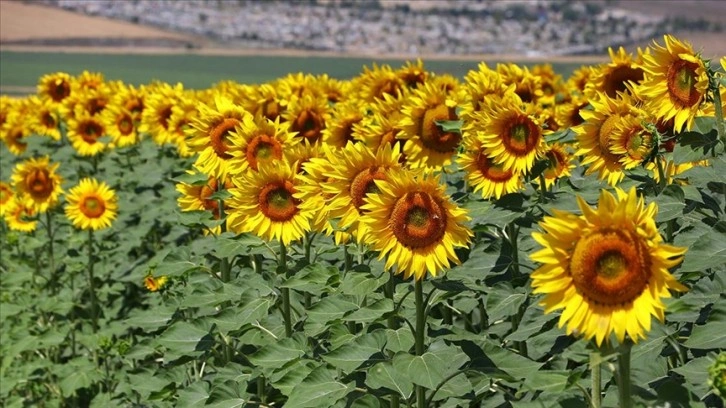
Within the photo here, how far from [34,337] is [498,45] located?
92.5 m

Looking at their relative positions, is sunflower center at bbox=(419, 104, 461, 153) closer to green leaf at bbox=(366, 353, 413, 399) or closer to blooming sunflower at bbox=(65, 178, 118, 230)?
green leaf at bbox=(366, 353, 413, 399)

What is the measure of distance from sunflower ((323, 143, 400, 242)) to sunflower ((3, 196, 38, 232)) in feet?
15.4

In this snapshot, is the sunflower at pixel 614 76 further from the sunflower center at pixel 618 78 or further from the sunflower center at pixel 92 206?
the sunflower center at pixel 92 206

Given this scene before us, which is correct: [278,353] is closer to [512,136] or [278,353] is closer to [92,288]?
[512,136]

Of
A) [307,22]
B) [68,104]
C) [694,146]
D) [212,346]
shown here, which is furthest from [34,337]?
[307,22]

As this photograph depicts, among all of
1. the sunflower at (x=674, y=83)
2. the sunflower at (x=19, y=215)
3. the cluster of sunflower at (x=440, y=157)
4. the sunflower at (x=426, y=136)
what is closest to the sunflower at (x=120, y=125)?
the sunflower at (x=19, y=215)

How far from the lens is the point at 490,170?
14.8 feet

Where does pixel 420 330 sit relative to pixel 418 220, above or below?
below

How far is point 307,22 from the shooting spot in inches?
3743

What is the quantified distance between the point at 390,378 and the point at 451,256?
0.47 meters

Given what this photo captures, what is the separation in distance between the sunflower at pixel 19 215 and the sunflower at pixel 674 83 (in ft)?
17.7

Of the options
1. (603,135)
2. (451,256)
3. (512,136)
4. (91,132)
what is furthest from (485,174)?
(91,132)

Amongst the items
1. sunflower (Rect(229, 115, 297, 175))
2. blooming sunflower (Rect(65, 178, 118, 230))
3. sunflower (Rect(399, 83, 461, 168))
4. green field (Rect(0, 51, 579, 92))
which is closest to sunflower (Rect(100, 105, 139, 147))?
blooming sunflower (Rect(65, 178, 118, 230))

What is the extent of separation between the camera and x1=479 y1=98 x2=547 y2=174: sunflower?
4.32m
